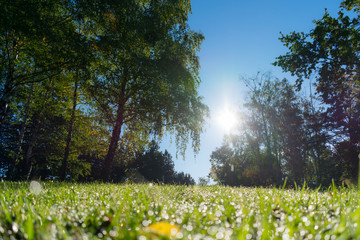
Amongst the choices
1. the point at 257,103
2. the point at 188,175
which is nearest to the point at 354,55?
the point at 257,103

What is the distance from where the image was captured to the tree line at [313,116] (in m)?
11.1

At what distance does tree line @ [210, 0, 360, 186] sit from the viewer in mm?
11070

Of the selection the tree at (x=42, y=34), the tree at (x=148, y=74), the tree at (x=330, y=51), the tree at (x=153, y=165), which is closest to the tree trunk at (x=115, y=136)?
the tree at (x=148, y=74)

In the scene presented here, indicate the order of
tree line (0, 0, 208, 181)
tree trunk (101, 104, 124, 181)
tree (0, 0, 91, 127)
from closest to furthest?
tree (0, 0, 91, 127) < tree line (0, 0, 208, 181) < tree trunk (101, 104, 124, 181)

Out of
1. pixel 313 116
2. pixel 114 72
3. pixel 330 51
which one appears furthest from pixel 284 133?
pixel 114 72

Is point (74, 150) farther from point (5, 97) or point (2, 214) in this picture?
point (2, 214)

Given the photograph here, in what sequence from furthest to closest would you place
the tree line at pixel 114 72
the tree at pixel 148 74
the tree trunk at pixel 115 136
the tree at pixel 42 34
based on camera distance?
the tree trunk at pixel 115 136 → the tree at pixel 148 74 → the tree line at pixel 114 72 → the tree at pixel 42 34

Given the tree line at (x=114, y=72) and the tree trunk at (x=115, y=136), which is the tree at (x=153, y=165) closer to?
the tree line at (x=114, y=72)

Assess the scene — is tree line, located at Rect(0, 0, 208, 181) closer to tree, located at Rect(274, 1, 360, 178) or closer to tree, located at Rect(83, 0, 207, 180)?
tree, located at Rect(83, 0, 207, 180)

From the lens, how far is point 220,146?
45.2 m

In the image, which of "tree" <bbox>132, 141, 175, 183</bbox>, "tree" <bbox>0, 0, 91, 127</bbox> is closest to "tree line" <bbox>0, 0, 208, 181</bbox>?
"tree" <bbox>0, 0, 91, 127</bbox>

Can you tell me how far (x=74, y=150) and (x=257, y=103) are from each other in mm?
21139

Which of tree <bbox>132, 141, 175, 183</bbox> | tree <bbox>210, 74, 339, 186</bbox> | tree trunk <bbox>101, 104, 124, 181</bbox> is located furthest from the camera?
tree <bbox>132, 141, 175, 183</bbox>

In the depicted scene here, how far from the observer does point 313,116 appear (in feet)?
87.5
